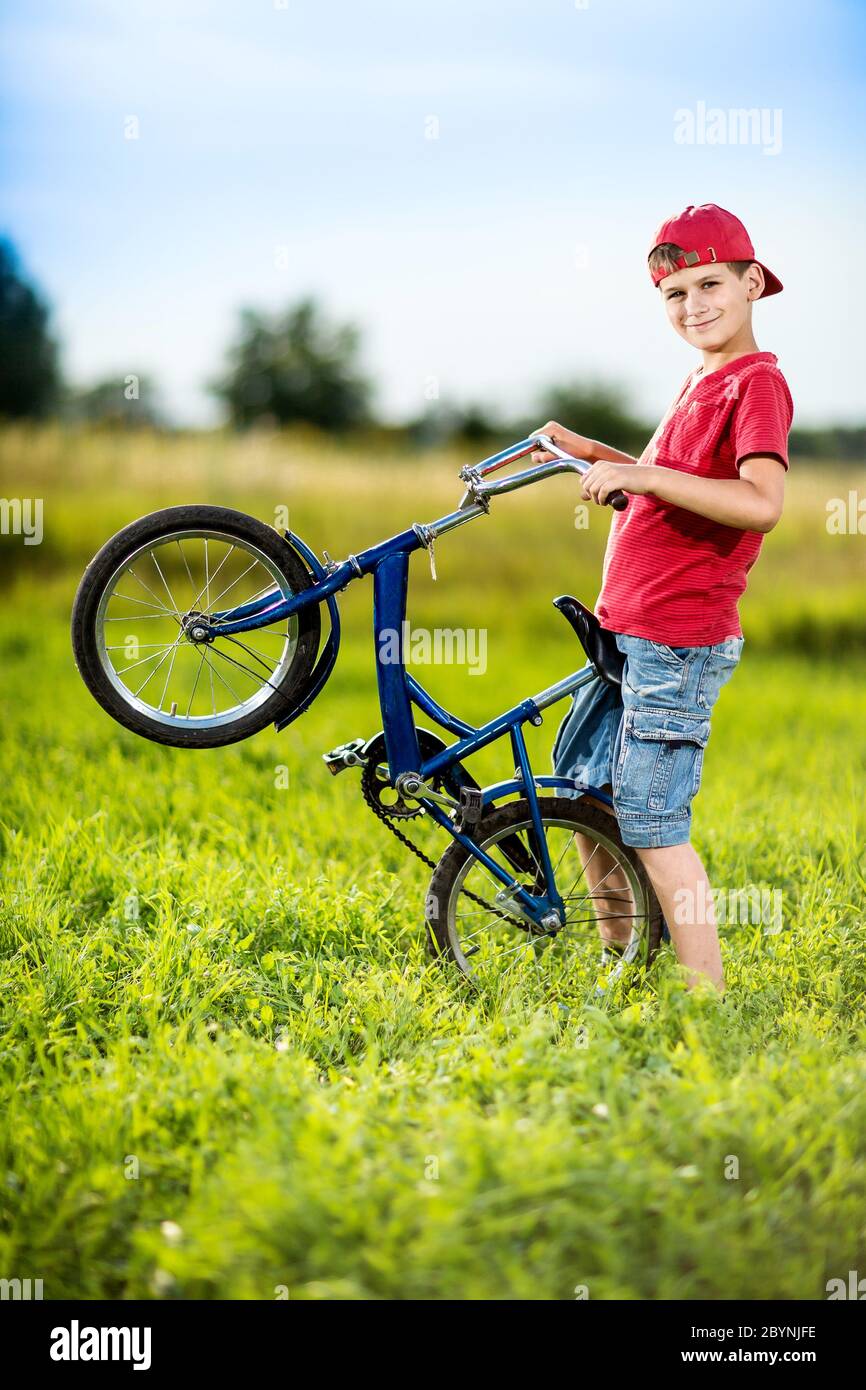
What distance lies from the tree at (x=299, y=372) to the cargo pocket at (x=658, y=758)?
1118 inches

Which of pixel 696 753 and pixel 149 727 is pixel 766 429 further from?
pixel 149 727

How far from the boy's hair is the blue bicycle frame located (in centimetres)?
52

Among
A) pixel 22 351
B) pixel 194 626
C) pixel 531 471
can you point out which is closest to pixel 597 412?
pixel 22 351

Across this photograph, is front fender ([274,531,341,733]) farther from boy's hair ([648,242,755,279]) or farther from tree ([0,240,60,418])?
tree ([0,240,60,418])

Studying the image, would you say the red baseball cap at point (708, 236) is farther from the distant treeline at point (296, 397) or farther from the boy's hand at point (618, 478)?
the distant treeline at point (296, 397)

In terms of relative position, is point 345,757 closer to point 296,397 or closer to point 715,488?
point 715,488

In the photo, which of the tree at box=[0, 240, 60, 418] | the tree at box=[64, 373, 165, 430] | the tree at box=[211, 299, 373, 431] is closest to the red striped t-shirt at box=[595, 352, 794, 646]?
the tree at box=[64, 373, 165, 430]

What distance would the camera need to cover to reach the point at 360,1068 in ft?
9.53

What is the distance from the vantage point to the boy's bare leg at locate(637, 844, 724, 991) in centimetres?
325

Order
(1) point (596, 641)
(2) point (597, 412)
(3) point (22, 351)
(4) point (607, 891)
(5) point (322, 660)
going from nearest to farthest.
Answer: (5) point (322, 660), (1) point (596, 641), (4) point (607, 891), (2) point (597, 412), (3) point (22, 351)

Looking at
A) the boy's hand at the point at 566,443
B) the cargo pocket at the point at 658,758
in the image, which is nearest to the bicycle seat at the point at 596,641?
the cargo pocket at the point at 658,758

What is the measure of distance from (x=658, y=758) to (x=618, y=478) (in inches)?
29.3

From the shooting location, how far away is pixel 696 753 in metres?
3.23

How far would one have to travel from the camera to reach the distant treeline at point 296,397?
20000 mm
